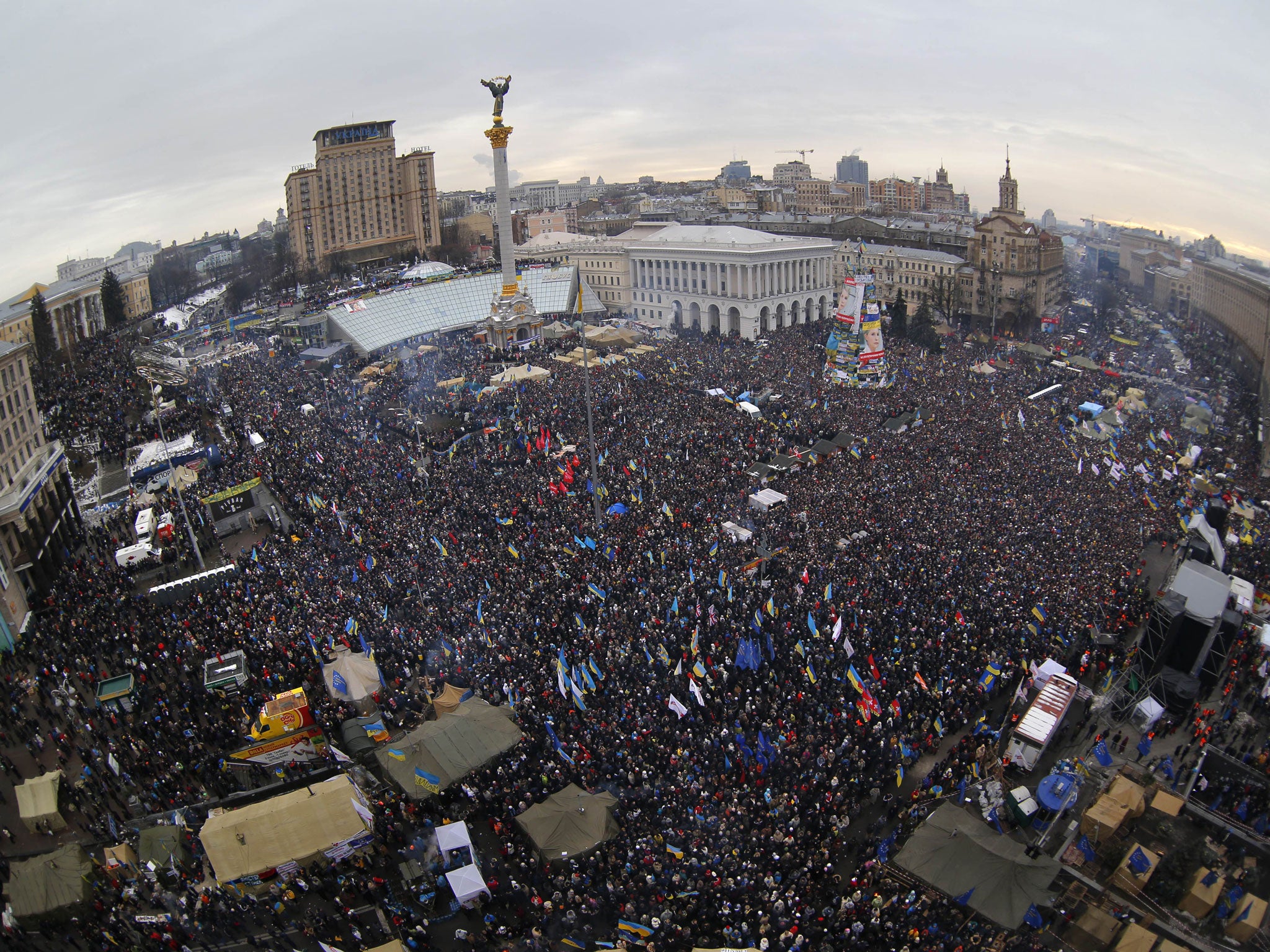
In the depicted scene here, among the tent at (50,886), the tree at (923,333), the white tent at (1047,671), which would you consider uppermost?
the tree at (923,333)

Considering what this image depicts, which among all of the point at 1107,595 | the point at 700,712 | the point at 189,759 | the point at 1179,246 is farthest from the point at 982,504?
the point at 1179,246

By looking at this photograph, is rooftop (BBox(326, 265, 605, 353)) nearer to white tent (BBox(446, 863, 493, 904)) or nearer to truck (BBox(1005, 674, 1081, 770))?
white tent (BBox(446, 863, 493, 904))

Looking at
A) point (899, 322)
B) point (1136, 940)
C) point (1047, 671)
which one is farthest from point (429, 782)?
point (899, 322)

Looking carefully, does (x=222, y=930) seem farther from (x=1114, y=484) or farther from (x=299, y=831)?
(x=1114, y=484)

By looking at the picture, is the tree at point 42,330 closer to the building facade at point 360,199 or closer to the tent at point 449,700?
the building facade at point 360,199

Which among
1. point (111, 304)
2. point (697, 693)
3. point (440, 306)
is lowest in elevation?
point (697, 693)

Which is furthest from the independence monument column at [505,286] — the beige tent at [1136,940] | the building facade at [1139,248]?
the building facade at [1139,248]

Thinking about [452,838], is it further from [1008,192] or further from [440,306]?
[1008,192]

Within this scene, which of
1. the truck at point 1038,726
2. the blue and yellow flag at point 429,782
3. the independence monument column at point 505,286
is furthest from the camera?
the independence monument column at point 505,286
